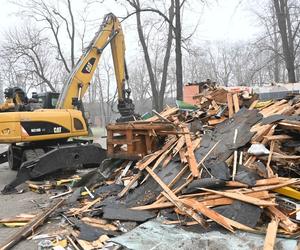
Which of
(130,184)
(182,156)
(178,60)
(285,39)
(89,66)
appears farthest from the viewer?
(285,39)

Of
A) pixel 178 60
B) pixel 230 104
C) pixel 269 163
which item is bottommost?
pixel 269 163

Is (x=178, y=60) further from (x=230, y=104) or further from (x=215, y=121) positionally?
(x=215, y=121)

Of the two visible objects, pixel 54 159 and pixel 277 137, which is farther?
pixel 54 159

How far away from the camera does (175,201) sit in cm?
613

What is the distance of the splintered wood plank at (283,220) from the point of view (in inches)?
201

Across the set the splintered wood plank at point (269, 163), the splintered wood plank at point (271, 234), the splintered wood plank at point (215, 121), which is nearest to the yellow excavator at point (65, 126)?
the splintered wood plank at point (215, 121)

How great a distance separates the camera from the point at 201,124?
8.91 m

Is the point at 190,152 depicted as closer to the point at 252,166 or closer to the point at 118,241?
the point at 252,166

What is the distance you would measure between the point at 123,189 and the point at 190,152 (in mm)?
1435

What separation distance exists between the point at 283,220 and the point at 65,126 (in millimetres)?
6796

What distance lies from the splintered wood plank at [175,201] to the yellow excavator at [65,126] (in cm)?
335

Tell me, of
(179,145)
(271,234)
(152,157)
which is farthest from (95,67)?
(271,234)

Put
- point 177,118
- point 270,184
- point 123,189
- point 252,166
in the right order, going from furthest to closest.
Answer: point 177,118
point 123,189
point 252,166
point 270,184

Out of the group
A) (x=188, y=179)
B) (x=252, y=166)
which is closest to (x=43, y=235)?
(x=188, y=179)
